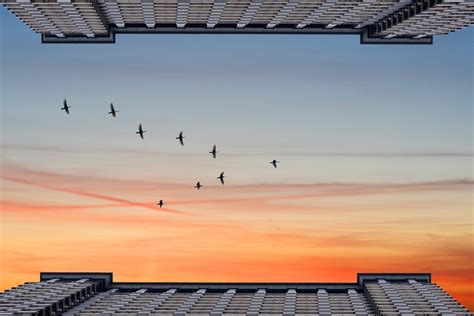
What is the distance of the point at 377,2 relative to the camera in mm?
195625

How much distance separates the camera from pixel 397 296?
197m

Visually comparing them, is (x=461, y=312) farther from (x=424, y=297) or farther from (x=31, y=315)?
(x=31, y=315)

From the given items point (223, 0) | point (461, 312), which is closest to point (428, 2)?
point (223, 0)

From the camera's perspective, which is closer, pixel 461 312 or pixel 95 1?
pixel 461 312

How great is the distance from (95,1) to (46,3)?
36.3 ft

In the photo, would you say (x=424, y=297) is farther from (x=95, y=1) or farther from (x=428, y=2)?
(x=95, y=1)

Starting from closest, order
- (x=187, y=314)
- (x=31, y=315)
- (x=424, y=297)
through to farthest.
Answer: (x=31, y=315)
(x=187, y=314)
(x=424, y=297)

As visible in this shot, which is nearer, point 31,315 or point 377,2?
point 31,315

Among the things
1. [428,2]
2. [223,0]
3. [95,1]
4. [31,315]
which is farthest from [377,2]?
[31,315]

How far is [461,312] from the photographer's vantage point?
6624 inches

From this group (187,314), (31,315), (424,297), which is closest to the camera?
(31,315)

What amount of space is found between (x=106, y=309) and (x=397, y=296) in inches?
2192

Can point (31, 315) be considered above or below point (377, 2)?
below

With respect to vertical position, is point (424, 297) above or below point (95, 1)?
below
